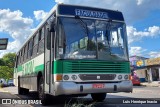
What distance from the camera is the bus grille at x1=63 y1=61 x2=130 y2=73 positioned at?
10266 mm

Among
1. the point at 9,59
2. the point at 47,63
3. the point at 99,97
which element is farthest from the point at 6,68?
the point at 47,63

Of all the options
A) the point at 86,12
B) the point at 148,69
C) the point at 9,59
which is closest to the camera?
the point at 86,12

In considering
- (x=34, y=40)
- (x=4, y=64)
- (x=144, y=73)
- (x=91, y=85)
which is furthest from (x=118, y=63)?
(x=4, y=64)

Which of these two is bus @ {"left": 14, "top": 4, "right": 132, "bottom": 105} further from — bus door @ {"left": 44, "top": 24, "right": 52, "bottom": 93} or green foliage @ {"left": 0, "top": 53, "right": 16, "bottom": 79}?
green foliage @ {"left": 0, "top": 53, "right": 16, "bottom": 79}

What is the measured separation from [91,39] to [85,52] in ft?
1.79

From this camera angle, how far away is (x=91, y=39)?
10.8 m

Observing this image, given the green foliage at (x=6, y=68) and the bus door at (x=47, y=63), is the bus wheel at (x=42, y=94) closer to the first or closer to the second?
the bus door at (x=47, y=63)

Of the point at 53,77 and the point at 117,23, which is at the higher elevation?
the point at 117,23

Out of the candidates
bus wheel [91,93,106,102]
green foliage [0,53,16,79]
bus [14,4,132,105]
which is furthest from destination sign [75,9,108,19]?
green foliage [0,53,16,79]

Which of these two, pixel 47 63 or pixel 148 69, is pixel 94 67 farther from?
pixel 148 69

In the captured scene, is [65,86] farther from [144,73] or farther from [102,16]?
[144,73]

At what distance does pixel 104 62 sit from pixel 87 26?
1.41 m

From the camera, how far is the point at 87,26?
10.9 metres

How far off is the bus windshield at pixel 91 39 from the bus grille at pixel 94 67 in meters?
0.18
